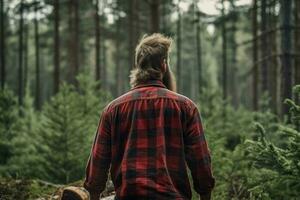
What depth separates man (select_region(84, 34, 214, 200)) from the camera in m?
3.78

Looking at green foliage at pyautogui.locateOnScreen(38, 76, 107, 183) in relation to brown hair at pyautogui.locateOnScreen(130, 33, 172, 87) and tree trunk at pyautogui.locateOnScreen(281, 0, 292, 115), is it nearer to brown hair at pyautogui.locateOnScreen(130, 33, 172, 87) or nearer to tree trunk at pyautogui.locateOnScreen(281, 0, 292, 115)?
tree trunk at pyautogui.locateOnScreen(281, 0, 292, 115)

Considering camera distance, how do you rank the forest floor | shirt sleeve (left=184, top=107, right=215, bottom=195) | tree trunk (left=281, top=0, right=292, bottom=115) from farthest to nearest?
1. tree trunk (left=281, top=0, right=292, bottom=115)
2. the forest floor
3. shirt sleeve (left=184, top=107, right=215, bottom=195)

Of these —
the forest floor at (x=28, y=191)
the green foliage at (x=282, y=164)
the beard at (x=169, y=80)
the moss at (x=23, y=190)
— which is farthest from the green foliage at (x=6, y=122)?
the beard at (x=169, y=80)

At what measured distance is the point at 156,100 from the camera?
393cm

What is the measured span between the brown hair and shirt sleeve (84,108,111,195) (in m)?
0.45

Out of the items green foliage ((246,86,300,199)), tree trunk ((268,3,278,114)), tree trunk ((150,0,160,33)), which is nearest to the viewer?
green foliage ((246,86,300,199))

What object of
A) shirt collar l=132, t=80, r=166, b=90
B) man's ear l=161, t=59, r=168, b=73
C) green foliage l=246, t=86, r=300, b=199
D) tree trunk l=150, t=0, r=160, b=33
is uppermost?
tree trunk l=150, t=0, r=160, b=33

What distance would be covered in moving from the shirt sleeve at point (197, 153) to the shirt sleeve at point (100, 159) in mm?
652

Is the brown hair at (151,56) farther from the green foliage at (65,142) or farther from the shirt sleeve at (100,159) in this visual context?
the green foliage at (65,142)

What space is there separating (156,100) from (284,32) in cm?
641

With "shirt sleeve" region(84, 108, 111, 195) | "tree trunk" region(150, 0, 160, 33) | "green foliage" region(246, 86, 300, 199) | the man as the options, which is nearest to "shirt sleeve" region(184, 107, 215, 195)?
the man

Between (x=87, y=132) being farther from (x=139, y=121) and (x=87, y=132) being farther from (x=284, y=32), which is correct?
(x=139, y=121)

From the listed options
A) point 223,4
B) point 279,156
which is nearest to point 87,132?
point 279,156

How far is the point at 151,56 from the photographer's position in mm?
4000
